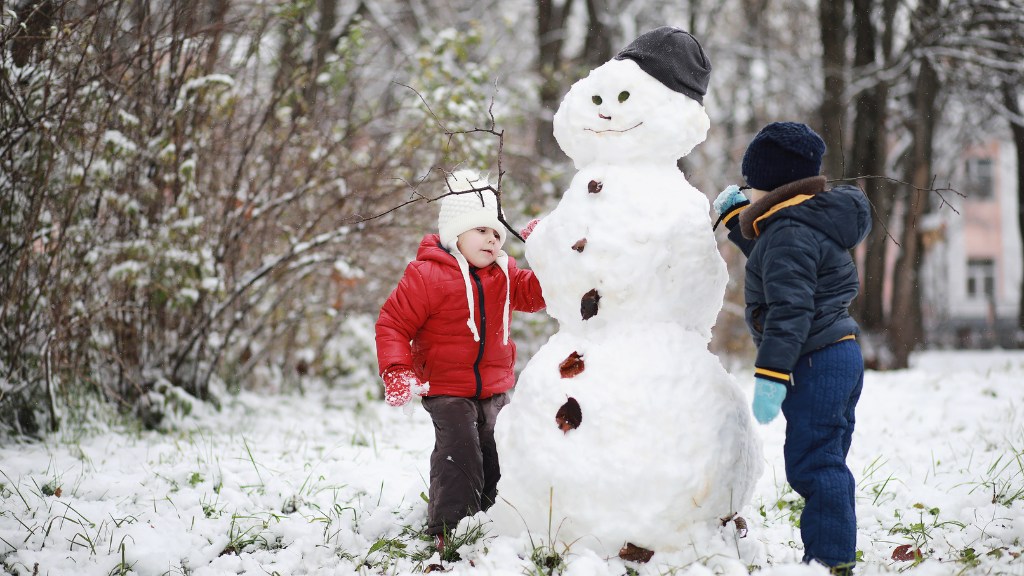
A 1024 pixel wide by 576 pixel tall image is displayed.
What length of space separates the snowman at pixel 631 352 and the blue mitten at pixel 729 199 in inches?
10.2

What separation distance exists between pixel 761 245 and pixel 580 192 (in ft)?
2.10

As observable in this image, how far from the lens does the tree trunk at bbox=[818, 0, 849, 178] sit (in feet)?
29.0

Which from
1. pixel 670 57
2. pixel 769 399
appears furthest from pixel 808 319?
pixel 670 57

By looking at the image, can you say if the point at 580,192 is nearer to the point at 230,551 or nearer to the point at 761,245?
the point at 761,245

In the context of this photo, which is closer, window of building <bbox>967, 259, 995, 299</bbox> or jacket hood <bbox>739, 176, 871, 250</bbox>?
jacket hood <bbox>739, 176, 871, 250</bbox>

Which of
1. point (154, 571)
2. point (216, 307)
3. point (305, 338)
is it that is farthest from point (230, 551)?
point (305, 338)

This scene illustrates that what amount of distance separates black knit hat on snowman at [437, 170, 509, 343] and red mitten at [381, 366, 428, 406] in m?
0.31

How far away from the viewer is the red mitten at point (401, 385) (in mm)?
2816

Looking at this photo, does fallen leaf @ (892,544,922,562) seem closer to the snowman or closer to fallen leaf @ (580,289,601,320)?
the snowman

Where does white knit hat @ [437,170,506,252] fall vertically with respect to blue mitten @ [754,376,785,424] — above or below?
above

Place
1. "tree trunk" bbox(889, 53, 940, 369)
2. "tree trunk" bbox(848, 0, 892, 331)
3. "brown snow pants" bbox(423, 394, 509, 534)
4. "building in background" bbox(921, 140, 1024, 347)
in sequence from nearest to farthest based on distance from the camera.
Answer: "brown snow pants" bbox(423, 394, 509, 534), "tree trunk" bbox(889, 53, 940, 369), "tree trunk" bbox(848, 0, 892, 331), "building in background" bbox(921, 140, 1024, 347)

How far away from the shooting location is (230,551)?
2.98 m

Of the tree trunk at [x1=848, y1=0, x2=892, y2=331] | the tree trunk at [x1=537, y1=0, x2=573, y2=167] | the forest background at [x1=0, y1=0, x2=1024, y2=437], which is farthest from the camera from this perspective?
the tree trunk at [x1=848, y1=0, x2=892, y2=331]

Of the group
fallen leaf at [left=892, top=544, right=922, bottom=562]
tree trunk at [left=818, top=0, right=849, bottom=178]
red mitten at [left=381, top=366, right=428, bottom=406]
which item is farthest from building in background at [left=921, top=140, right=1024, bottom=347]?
red mitten at [left=381, top=366, right=428, bottom=406]
